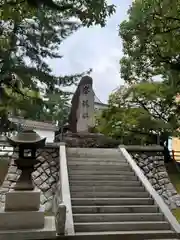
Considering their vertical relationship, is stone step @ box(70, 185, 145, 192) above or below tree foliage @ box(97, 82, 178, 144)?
below

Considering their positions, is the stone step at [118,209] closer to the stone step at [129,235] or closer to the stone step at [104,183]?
the stone step at [129,235]

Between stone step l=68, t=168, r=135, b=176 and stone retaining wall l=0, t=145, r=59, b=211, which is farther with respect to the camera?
stone retaining wall l=0, t=145, r=59, b=211

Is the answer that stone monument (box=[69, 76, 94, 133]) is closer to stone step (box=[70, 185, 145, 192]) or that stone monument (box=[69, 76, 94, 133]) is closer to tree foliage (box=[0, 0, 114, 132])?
tree foliage (box=[0, 0, 114, 132])

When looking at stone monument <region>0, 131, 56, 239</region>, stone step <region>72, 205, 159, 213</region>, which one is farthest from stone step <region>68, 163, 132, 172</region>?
stone monument <region>0, 131, 56, 239</region>

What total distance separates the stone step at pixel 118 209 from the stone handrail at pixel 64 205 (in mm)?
397

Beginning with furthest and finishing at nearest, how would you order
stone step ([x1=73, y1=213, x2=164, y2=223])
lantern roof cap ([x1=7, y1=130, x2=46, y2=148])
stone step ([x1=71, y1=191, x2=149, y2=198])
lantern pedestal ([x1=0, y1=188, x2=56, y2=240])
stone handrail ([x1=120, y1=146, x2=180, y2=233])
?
stone step ([x1=71, y1=191, x2=149, y2=198]), stone step ([x1=73, y1=213, x2=164, y2=223]), stone handrail ([x1=120, y1=146, x2=180, y2=233]), lantern roof cap ([x1=7, y1=130, x2=46, y2=148]), lantern pedestal ([x1=0, y1=188, x2=56, y2=240])

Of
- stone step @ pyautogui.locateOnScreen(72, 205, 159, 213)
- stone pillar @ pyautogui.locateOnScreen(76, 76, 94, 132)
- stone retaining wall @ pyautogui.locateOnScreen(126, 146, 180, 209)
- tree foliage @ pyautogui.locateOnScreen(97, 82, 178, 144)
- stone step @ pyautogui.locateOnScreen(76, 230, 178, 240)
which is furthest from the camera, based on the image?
tree foliage @ pyautogui.locateOnScreen(97, 82, 178, 144)

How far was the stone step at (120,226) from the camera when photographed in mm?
7517

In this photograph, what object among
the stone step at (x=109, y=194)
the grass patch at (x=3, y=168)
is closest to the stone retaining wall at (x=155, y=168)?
the stone step at (x=109, y=194)

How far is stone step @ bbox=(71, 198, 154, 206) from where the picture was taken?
28.7 ft

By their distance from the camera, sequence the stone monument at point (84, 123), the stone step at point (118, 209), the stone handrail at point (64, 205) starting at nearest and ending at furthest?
the stone handrail at point (64, 205), the stone step at point (118, 209), the stone monument at point (84, 123)

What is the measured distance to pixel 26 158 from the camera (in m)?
6.11

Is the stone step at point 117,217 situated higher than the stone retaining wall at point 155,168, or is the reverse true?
the stone retaining wall at point 155,168

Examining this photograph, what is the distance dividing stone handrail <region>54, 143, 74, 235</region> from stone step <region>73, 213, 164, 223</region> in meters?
0.38
